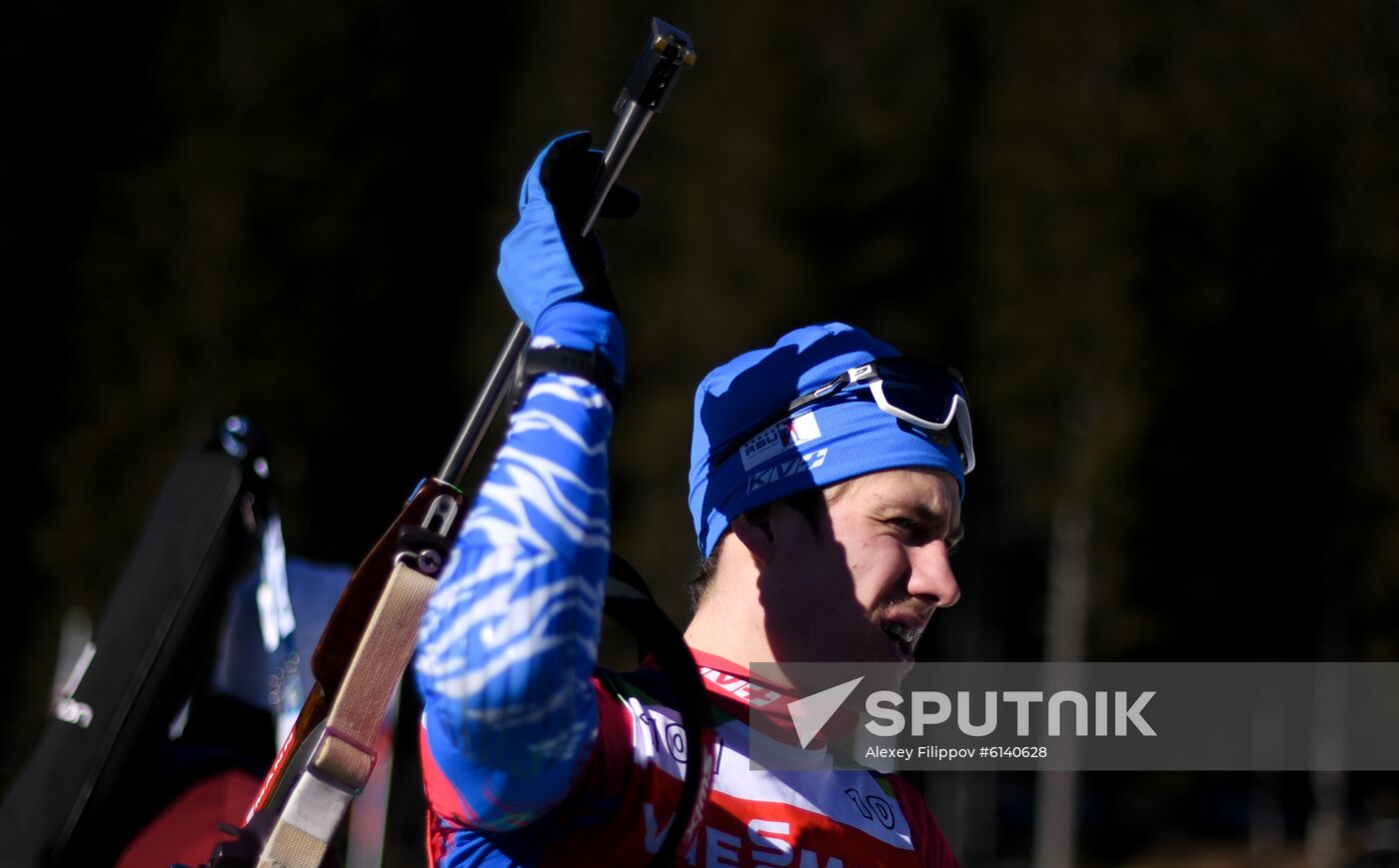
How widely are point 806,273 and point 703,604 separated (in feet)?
57.6

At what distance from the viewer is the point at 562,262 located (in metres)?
1.56

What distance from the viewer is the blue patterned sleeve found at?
1304 millimetres

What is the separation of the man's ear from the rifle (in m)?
0.39

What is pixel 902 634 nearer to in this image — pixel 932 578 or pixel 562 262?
pixel 932 578

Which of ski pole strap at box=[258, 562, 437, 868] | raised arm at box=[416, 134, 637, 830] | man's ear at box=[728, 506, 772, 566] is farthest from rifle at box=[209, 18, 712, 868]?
man's ear at box=[728, 506, 772, 566]

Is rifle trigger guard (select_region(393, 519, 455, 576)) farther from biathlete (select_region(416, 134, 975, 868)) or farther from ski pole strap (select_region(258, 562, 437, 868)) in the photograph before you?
biathlete (select_region(416, 134, 975, 868))

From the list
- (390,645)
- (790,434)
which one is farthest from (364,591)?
(790,434)

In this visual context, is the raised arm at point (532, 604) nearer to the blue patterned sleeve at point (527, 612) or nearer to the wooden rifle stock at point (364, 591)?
the blue patterned sleeve at point (527, 612)

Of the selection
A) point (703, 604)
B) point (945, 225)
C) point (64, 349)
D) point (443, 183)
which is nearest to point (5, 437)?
point (64, 349)

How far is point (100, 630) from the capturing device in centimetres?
280

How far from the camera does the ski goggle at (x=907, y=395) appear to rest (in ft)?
6.59

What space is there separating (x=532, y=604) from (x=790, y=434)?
2.55 ft

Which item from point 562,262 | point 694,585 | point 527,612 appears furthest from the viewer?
point 694,585

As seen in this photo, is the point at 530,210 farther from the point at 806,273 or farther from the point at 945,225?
the point at 945,225
